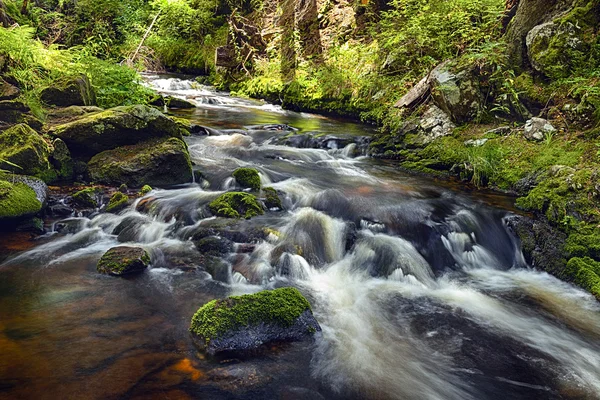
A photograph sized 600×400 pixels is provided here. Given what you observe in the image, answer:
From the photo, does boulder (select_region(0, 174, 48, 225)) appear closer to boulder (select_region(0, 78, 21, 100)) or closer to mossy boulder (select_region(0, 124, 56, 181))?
mossy boulder (select_region(0, 124, 56, 181))

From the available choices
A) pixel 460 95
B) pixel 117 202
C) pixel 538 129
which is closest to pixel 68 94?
pixel 117 202

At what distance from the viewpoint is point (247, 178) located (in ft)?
25.0

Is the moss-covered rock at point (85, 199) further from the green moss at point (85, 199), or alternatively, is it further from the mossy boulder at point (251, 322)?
the mossy boulder at point (251, 322)

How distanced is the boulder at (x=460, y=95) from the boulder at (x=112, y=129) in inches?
266

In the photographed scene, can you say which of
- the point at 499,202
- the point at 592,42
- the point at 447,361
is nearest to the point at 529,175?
the point at 499,202

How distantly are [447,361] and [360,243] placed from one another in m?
2.45

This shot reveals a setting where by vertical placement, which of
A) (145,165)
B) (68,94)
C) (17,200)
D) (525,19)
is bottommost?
(17,200)

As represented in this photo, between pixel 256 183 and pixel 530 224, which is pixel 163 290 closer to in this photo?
pixel 256 183

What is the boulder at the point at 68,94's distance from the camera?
8.11 m

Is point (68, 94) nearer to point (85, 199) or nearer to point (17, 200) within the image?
point (85, 199)

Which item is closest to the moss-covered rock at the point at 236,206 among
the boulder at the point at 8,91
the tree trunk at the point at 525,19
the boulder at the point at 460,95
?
the boulder at the point at 8,91

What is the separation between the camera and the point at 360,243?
6016mm

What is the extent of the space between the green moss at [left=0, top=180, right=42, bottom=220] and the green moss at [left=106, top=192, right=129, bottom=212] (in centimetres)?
100

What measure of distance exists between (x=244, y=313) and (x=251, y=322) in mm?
109
